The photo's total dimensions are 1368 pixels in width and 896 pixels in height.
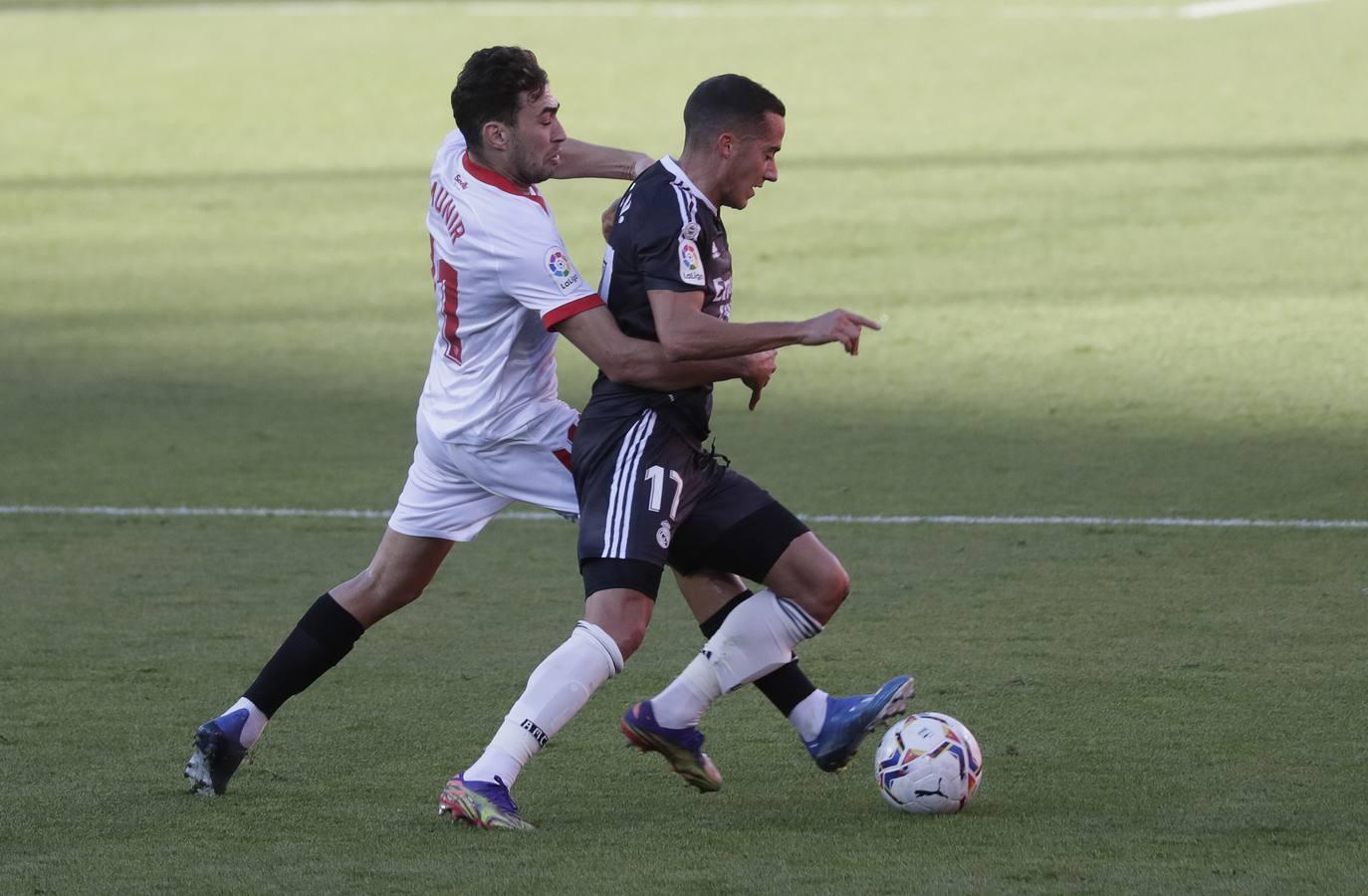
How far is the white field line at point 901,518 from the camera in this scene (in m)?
8.40

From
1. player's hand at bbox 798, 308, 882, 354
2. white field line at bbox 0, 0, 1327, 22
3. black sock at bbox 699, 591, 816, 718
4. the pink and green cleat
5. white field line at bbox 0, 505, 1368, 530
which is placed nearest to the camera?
player's hand at bbox 798, 308, 882, 354

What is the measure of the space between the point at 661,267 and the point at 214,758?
164 centimetres

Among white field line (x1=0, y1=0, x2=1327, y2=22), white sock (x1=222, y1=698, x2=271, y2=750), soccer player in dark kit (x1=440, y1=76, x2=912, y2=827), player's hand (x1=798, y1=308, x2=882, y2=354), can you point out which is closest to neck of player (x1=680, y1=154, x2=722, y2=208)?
soccer player in dark kit (x1=440, y1=76, x2=912, y2=827)

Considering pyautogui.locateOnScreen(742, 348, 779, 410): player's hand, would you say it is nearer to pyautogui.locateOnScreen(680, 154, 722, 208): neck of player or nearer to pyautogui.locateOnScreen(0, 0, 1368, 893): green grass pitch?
pyautogui.locateOnScreen(680, 154, 722, 208): neck of player

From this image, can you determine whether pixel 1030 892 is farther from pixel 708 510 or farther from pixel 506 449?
pixel 506 449

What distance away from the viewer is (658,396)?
5.20m

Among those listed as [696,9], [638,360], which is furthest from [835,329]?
[696,9]

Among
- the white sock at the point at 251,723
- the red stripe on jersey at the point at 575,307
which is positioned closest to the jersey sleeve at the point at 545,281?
the red stripe on jersey at the point at 575,307

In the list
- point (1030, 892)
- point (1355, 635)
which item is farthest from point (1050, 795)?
point (1355, 635)

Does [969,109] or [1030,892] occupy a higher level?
[969,109]

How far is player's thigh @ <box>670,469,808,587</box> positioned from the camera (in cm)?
526

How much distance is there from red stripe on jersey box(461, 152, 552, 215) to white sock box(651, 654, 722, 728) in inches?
47.5

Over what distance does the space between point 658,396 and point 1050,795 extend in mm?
1342

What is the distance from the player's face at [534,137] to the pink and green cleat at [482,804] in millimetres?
1472
